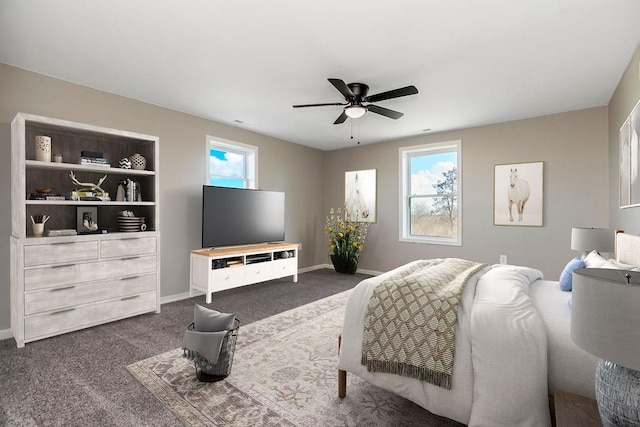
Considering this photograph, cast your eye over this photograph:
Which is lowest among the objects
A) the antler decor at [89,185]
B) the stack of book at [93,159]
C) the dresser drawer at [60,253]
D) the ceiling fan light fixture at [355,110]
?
the dresser drawer at [60,253]

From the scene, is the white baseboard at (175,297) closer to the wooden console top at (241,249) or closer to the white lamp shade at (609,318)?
the wooden console top at (241,249)

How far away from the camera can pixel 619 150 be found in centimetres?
320

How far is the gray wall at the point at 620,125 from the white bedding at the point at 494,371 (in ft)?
5.93

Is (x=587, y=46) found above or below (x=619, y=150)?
above

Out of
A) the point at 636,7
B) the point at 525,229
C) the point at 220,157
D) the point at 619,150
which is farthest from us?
the point at 220,157

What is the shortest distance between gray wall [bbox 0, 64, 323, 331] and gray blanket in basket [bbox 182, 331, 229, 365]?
2.18 meters

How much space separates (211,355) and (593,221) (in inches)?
185

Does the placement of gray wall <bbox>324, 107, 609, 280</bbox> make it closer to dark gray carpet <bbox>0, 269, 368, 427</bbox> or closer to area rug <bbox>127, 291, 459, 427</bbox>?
dark gray carpet <bbox>0, 269, 368, 427</bbox>

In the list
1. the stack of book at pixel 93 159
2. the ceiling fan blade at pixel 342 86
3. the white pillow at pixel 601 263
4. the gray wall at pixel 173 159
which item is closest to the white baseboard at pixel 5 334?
the gray wall at pixel 173 159

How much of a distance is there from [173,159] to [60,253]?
1.74m

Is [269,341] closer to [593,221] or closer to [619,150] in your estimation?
[619,150]

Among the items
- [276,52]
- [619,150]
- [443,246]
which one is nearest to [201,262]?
[276,52]

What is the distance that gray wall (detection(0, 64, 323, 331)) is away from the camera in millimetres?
2951

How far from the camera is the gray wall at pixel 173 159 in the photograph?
2951 millimetres
